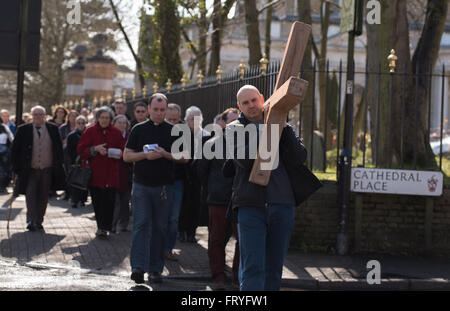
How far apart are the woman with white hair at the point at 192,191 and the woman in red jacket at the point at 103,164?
1.01m

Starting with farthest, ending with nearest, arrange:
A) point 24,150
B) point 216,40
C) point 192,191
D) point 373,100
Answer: point 216,40, point 373,100, point 24,150, point 192,191

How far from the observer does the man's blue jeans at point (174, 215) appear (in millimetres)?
9516

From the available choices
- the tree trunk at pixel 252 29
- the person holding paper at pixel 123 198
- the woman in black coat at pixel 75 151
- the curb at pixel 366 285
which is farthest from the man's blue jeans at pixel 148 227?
the tree trunk at pixel 252 29

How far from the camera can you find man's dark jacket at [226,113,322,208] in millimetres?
5855

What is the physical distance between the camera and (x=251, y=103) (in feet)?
19.5

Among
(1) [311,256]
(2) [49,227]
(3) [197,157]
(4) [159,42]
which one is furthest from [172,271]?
(4) [159,42]

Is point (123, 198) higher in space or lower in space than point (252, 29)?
lower

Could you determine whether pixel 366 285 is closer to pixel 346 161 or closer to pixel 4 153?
pixel 346 161

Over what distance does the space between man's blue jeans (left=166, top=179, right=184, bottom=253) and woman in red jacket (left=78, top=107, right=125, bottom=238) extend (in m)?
1.46

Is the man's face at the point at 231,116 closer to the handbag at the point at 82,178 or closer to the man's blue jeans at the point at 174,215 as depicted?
the man's blue jeans at the point at 174,215

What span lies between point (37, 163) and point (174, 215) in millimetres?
3092

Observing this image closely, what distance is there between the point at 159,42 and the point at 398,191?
11.2 metres

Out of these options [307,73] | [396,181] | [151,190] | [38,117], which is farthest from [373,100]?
[151,190]

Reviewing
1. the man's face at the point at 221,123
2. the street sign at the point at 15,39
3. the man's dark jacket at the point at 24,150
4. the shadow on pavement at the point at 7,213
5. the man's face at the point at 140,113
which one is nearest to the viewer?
the man's face at the point at 221,123
